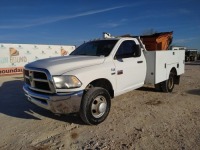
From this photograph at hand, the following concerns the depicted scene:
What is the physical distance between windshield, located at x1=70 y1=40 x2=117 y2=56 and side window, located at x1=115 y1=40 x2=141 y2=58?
10.5 inches

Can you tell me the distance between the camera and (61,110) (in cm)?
418

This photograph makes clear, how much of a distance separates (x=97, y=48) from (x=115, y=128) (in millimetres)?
2342

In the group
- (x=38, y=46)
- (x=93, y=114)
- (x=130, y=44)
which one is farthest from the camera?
(x=38, y=46)

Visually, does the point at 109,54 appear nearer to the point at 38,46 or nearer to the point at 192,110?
the point at 192,110

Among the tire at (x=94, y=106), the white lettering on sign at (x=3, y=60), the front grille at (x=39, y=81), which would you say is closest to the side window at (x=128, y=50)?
the tire at (x=94, y=106)

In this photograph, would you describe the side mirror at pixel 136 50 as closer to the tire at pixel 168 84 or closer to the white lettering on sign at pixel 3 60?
the tire at pixel 168 84

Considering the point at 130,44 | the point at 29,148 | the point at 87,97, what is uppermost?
the point at 130,44

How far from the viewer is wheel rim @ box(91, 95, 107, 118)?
4.58 metres

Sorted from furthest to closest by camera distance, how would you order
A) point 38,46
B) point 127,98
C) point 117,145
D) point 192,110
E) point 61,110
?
point 38,46, point 127,98, point 192,110, point 61,110, point 117,145

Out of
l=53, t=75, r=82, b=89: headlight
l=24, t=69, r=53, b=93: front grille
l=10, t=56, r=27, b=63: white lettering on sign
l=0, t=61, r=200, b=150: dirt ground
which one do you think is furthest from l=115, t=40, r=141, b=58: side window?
l=10, t=56, r=27, b=63: white lettering on sign

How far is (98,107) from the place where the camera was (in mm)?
4609

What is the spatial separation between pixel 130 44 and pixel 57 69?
261cm

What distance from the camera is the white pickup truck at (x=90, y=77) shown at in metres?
4.13

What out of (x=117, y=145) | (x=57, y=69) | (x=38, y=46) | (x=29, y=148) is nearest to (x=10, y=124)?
(x=29, y=148)
